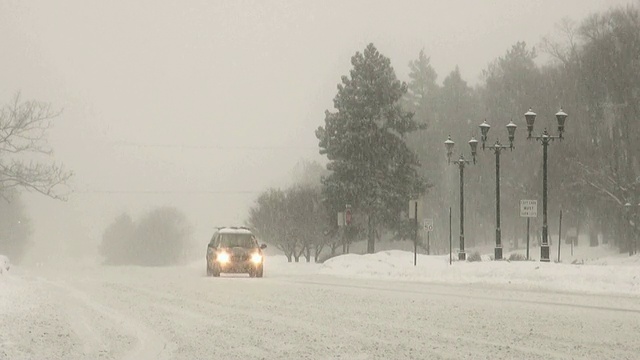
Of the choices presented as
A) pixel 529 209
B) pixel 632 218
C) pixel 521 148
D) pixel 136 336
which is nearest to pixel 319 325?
pixel 136 336

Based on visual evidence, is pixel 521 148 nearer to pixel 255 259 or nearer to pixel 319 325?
pixel 255 259

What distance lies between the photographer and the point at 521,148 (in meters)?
66.5

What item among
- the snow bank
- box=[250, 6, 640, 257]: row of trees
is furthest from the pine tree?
the snow bank

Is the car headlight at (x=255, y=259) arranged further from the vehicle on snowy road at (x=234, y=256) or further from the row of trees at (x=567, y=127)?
the row of trees at (x=567, y=127)

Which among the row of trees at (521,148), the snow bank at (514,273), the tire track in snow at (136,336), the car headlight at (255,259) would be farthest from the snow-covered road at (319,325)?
the row of trees at (521,148)

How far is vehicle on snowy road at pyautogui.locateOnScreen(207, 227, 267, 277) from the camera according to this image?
3250cm

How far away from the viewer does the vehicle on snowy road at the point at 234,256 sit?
1280 inches

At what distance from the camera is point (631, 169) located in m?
51.1

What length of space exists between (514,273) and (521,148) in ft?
131

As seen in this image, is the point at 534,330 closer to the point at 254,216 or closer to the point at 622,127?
the point at 622,127

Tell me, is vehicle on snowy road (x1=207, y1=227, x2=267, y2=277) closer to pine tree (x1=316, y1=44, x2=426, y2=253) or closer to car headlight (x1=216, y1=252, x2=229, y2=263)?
car headlight (x1=216, y1=252, x2=229, y2=263)

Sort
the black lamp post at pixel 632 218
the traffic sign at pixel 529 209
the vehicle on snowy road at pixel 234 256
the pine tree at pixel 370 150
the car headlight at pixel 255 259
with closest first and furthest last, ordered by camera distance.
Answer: the traffic sign at pixel 529 209
the vehicle on snowy road at pixel 234 256
the car headlight at pixel 255 259
the black lamp post at pixel 632 218
the pine tree at pixel 370 150

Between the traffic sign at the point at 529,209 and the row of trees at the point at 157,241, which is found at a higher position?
the traffic sign at the point at 529,209

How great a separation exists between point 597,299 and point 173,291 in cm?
1008
